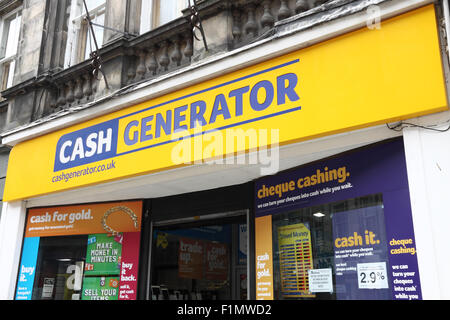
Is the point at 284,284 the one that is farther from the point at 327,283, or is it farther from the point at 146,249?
the point at 146,249

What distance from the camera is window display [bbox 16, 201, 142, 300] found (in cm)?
684

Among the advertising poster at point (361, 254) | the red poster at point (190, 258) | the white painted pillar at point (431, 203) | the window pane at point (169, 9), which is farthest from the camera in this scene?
the red poster at point (190, 258)

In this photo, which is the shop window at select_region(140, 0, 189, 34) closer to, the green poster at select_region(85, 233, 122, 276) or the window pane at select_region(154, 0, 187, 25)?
the window pane at select_region(154, 0, 187, 25)

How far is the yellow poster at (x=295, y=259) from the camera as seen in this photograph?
4988 millimetres

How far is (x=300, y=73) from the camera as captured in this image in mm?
4660

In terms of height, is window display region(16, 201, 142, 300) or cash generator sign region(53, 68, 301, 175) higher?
cash generator sign region(53, 68, 301, 175)

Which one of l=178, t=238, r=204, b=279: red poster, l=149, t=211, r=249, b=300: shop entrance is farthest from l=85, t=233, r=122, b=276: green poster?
l=178, t=238, r=204, b=279: red poster

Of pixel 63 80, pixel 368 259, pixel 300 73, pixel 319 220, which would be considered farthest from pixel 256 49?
pixel 63 80

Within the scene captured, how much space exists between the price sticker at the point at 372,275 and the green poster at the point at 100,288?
380 cm

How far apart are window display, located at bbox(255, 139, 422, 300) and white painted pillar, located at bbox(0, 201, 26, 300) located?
14.2ft

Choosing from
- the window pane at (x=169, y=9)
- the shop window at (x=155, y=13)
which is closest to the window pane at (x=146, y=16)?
the shop window at (x=155, y=13)

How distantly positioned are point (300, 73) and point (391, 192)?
1.47 meters

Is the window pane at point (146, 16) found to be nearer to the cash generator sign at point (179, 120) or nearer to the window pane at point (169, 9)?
the window pane at point (169, 9)
